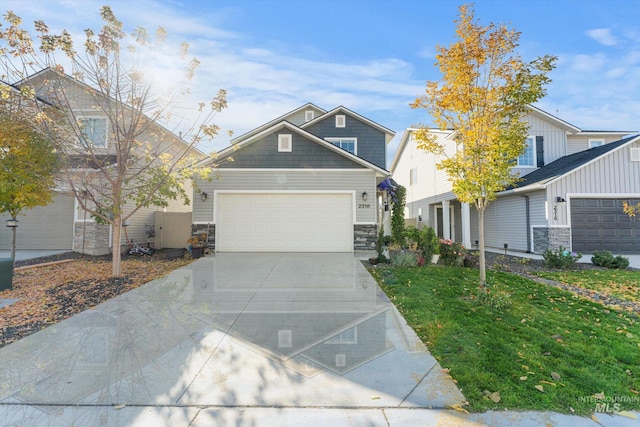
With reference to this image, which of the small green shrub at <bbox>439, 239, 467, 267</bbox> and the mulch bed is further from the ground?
the small green shrub at <bbox>439, 239, 467, 267</bbox>

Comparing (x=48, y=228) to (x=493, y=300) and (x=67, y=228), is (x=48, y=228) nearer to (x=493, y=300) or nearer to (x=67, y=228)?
(x=67, y=228)

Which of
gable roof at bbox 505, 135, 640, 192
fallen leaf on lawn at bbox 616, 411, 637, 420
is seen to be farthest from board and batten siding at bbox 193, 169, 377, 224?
fallen leaf on lawn at bbox 616, 411, 637, 420

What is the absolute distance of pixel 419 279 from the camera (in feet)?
24.2

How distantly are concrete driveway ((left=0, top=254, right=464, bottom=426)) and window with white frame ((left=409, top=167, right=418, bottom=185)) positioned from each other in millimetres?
16824

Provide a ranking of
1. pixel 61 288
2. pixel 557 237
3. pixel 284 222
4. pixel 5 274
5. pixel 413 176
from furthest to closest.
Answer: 1. pixel 413 176
2. pixel 284 222
3. pixel 557 237
4. pixel 61 288
5. pixel 5 274

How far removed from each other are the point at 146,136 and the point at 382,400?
13.9 m

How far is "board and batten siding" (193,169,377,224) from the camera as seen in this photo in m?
12.1

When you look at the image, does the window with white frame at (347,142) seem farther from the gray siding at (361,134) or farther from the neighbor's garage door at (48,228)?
the neighbor's garage door at (48,228)

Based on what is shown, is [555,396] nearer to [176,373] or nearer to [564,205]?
[176,373]

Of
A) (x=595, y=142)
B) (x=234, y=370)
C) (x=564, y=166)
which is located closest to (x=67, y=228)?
(x=234, y=370)

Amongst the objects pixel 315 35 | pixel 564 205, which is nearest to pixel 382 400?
pixel 315 35

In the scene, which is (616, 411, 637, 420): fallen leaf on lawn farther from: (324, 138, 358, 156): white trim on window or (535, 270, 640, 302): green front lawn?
(324, 138, 358, 156): white trim on window

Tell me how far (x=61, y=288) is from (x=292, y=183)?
7.81 m

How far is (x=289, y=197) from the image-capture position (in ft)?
40.4
